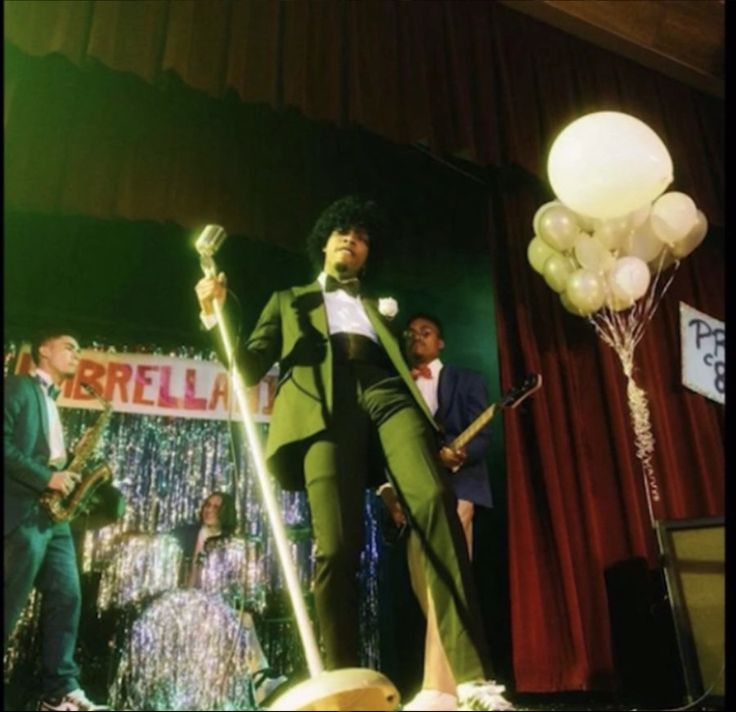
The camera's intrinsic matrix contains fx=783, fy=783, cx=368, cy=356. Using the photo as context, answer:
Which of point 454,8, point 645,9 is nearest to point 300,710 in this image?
point 454,8

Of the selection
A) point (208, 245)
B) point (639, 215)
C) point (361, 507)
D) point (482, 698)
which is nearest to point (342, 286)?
point (208, 245)

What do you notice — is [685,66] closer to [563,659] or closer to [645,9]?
[645,9]

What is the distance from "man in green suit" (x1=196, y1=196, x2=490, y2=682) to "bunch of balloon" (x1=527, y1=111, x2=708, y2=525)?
115 cm

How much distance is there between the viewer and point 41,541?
3154mm

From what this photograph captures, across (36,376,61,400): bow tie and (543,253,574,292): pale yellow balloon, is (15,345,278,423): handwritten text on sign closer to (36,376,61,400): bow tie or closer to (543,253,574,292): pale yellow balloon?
(36,376,61,400): bow tie

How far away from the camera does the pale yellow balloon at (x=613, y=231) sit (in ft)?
11.2

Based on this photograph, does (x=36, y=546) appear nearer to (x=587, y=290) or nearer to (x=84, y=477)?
(x=84, y=477)

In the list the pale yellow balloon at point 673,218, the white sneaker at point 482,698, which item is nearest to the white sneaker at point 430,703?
the white sneaker at point 482,698

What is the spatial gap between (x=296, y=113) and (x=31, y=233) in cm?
145

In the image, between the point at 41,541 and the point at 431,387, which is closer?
the point at 41,541

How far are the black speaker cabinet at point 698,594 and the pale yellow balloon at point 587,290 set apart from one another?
0.98 metres

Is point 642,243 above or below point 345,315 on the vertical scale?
above

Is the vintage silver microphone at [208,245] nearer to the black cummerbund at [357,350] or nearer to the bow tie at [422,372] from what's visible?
the black cummerbund at [357,350]

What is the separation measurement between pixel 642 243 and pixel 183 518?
2.78m
